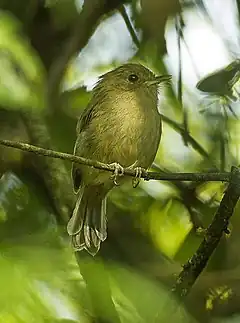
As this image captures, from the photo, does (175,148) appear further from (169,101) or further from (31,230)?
(31,230)

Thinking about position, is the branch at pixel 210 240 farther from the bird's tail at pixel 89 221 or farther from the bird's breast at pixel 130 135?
the bird's breast at pixel 130 135

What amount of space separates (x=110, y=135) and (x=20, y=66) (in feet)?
1.97

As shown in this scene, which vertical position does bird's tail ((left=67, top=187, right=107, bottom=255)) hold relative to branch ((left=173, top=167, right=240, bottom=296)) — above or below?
below

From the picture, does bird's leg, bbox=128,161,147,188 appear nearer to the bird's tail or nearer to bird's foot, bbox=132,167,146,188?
bird's foot, bbox=132,167,146,188

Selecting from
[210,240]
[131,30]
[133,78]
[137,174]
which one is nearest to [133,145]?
[133,78]

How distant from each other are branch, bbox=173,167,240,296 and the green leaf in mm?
803

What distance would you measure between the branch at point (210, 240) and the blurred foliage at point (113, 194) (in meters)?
0.08

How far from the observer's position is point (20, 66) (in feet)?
10.2

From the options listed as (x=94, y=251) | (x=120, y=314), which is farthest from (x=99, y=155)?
(x=120, y=314)

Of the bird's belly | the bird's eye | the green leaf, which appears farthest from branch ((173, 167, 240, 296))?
the bird's eye

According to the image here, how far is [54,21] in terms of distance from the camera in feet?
12.2

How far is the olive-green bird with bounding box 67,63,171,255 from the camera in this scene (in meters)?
3.33

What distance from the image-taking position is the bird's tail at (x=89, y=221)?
3.13 metres

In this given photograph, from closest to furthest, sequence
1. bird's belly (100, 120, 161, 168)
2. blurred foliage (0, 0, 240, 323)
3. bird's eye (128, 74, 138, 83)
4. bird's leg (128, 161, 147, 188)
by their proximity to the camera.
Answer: blurred foliage (0, 0, 240, 323) → bird's leg (128, 161, 147, 188) → bird's belly (100, 120, 161, 168) → bird's eye (128, 74, 138, 83)
